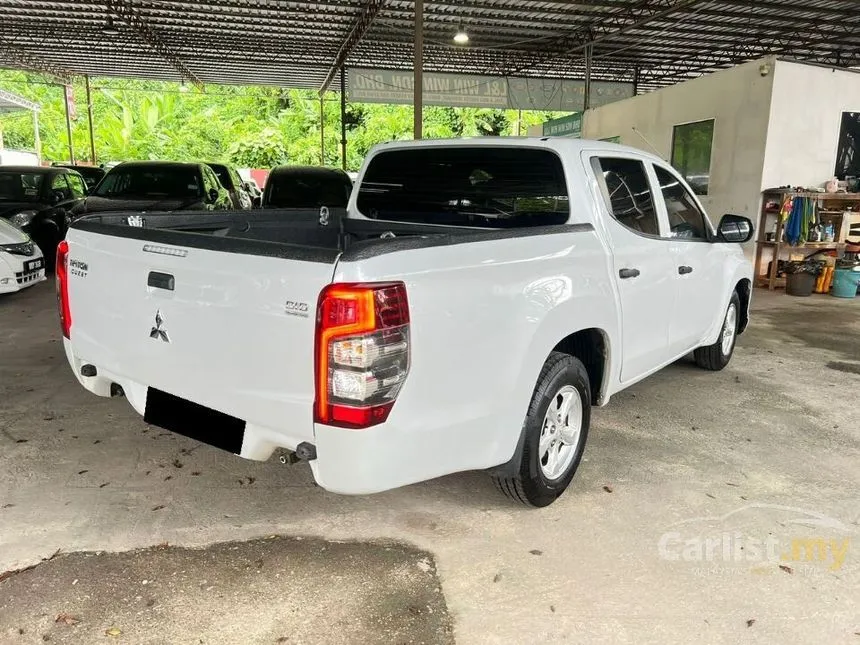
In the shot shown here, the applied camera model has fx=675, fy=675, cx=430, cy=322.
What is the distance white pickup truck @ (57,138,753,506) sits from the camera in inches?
84.0

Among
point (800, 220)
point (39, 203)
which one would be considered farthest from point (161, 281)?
point (800, 220)

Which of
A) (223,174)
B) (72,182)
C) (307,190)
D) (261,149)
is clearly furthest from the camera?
(261,149)

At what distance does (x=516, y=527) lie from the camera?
297 centimetres

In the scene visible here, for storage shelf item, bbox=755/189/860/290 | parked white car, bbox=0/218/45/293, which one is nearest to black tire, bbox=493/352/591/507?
parked white car, bbox=0/218/45/293

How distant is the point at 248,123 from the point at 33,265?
27.8 meters

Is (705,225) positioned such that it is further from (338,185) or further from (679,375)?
(338,185)

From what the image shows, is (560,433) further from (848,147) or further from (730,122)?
(848,147)

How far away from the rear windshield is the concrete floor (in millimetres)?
1365

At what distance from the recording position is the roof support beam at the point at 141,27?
A: 45.4ft

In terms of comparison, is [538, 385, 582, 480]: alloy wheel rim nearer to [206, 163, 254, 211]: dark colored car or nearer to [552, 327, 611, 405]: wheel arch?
[552, 327, 611, 405]: wheel arch

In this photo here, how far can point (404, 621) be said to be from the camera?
2.33 m

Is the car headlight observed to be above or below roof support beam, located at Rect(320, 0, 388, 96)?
below

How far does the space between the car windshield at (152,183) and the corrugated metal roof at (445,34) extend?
18.0ft

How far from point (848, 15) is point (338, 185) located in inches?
445
